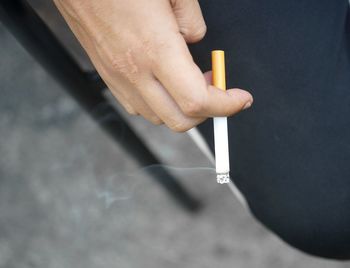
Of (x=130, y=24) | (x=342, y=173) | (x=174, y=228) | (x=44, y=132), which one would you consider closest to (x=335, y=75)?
(x=342, y=173)

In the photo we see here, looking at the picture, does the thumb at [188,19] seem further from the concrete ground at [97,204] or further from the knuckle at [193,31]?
the concrete ground at [97,204]

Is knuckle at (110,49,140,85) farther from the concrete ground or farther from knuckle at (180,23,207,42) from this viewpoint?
the concrete ground

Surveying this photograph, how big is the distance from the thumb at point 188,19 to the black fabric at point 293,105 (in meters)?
0.06

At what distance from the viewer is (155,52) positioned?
14.1 inches

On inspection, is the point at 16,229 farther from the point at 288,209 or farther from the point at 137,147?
the point at 288,209

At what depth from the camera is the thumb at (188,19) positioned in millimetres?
380

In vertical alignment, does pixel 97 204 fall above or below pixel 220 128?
below

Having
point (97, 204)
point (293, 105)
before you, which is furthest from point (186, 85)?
point (97, 204)

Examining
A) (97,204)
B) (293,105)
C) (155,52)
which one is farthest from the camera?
(97,204)

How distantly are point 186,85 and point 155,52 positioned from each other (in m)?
0.03

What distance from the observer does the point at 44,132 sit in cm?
100

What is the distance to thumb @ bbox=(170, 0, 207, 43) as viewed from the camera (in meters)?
0.38

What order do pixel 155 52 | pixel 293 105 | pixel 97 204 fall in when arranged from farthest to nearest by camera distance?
1. pixel 97 204
2. pixel 293 105
3. pixel 155 52

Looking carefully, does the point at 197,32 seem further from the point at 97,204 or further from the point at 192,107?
the point at 97,204
